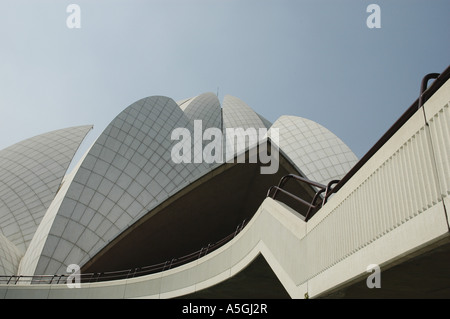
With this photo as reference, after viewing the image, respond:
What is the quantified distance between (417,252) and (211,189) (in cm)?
1020

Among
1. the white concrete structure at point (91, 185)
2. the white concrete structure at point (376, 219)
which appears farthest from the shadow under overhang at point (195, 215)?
the white concrete structure at point (376, 219)

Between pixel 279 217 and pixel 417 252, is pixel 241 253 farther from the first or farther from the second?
pixel 417 252

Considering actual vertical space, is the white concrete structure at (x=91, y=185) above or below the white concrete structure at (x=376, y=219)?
above

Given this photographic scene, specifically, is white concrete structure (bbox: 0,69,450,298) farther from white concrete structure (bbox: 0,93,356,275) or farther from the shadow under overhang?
white concrete structure (bbox: 0,93,356,275)

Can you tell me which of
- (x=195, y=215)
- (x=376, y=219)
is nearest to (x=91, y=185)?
(x=195, y=215)

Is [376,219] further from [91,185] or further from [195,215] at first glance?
[91,185]

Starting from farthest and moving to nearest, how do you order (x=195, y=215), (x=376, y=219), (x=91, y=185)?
(x=91, y=185), (x=195, y=215), (x=376, y=219)

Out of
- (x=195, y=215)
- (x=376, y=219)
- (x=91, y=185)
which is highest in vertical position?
(x=91, y=185)

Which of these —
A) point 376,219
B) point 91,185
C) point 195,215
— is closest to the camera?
point 376,219

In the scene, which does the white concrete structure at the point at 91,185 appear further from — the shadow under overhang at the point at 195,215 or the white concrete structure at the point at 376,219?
the white concrete structure at the point at 376,219

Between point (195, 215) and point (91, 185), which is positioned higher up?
point (91, 185)

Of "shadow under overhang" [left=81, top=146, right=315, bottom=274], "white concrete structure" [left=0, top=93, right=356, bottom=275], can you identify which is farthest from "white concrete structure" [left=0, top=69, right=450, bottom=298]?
"white concrete structure" [left=0, top=93, right=356, bottom=275]

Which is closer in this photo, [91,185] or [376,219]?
[376,219]

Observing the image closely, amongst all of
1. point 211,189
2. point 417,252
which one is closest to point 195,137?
point 211,189
